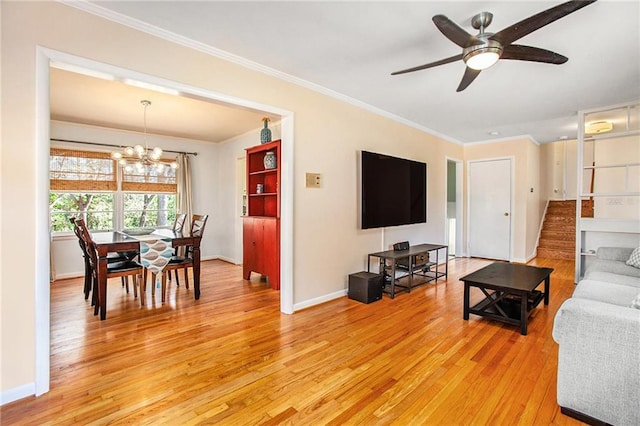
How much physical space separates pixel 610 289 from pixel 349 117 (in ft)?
10.1

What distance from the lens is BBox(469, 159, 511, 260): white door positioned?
6.20 meters

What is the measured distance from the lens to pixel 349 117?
156 inches

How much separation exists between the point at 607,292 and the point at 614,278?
71 centimetres

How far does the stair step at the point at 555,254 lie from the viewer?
6.35m

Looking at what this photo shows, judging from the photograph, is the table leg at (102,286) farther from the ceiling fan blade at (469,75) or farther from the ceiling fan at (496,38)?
the ceiling fan blade at (469,75)

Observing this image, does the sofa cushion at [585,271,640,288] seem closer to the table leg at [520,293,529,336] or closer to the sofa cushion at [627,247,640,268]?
the sofa cushion at [627,247,640,268]

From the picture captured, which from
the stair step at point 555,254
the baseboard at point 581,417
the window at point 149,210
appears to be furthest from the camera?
the stair step at point 555,254

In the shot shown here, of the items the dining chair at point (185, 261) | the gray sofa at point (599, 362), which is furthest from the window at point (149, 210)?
the gray sofa at point (599, 362)

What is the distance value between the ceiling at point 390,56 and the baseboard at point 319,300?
2438mm

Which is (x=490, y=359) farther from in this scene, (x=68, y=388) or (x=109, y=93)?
(x=109, y=93)

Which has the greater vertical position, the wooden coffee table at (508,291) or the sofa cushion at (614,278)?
the sofa cushion at (614,278)

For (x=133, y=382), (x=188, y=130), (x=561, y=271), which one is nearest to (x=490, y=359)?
(x=133, y=382)

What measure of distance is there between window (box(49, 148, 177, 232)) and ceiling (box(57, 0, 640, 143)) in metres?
0.79

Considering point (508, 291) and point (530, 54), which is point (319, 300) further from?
point (530, 54)
